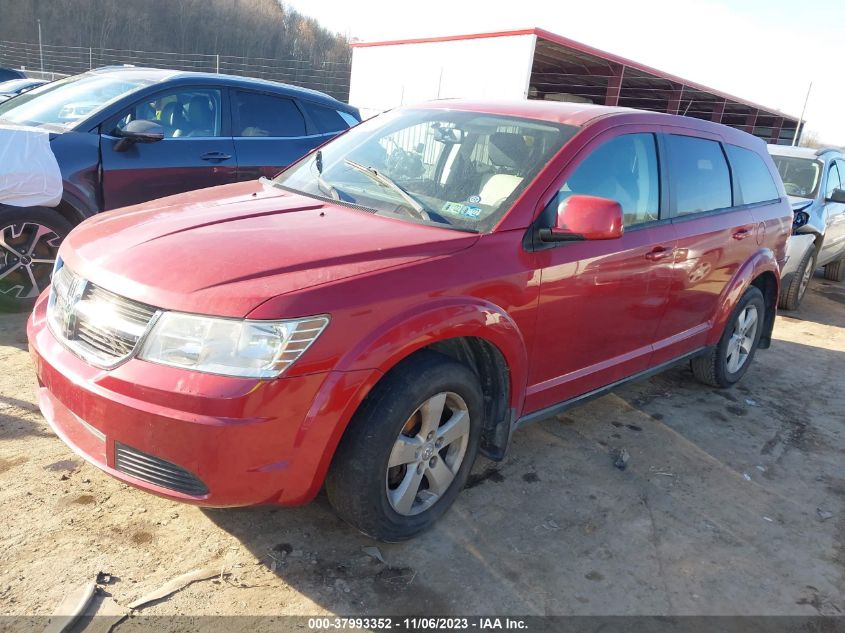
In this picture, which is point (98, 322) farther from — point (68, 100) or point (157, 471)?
point (68, 100)

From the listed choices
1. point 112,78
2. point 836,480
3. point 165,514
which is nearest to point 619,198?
point 836,480

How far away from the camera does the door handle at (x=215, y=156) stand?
5344mm

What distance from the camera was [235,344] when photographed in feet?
6.98

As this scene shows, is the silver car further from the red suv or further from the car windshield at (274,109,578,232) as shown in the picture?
the car windshield at (274,109,578,232)

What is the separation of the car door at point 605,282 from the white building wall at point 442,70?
40.1ft

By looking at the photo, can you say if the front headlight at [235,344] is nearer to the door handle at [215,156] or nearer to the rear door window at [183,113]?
the rear door window at [183,113]

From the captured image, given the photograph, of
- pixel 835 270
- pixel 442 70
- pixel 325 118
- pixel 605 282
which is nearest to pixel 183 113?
pixel 325 118

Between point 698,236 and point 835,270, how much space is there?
7.86 metres

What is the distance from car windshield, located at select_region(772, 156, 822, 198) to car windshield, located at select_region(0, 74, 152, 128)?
23.9 ft

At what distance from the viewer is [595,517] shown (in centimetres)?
311

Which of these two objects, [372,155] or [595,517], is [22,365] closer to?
[372,155]

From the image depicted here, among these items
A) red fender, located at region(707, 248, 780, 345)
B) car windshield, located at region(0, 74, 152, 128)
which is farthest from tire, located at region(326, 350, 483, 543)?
car windshield, located at region(0, 74, 152, 128)

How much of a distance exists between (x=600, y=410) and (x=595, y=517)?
1348mm

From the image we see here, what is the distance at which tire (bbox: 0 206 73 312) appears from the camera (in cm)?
450
